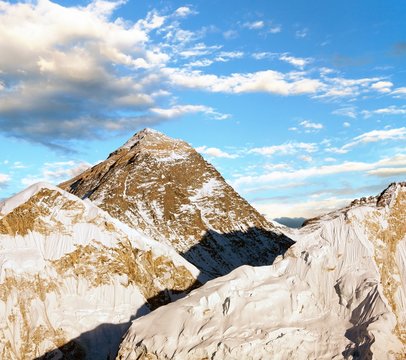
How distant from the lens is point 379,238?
52.9m

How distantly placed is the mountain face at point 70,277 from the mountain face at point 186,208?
203 ft

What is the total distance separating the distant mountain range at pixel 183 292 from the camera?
4278 centimetres

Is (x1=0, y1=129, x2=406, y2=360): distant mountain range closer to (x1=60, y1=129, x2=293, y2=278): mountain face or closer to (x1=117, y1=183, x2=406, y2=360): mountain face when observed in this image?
(x1=117, y1=183, x2=406, y2=360): mountain face

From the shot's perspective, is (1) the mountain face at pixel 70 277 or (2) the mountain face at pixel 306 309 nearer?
(2) the mountain face at pixel 306 309

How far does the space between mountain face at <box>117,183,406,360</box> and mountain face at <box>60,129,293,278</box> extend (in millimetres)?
87614

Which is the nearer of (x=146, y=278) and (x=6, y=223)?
(x=6, y=223)

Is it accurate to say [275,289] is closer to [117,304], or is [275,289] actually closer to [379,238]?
[379,238]

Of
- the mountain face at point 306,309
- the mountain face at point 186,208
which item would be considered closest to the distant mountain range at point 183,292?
the mountain face at point 306,309

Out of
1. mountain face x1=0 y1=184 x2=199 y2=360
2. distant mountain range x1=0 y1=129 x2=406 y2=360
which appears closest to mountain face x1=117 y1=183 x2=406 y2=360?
distant mountain range x1=0 y1=129 x2=406 y2=360

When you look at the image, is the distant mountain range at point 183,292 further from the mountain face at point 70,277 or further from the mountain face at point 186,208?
the mountain face at point 186,208

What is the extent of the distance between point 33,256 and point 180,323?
32858mm

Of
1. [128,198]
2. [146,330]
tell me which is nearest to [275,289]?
[146,330]

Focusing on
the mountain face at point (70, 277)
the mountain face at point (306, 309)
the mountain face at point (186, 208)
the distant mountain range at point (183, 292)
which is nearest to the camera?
the mountain face at point (306, 309)

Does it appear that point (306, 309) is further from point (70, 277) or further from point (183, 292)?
point (70, 277)
